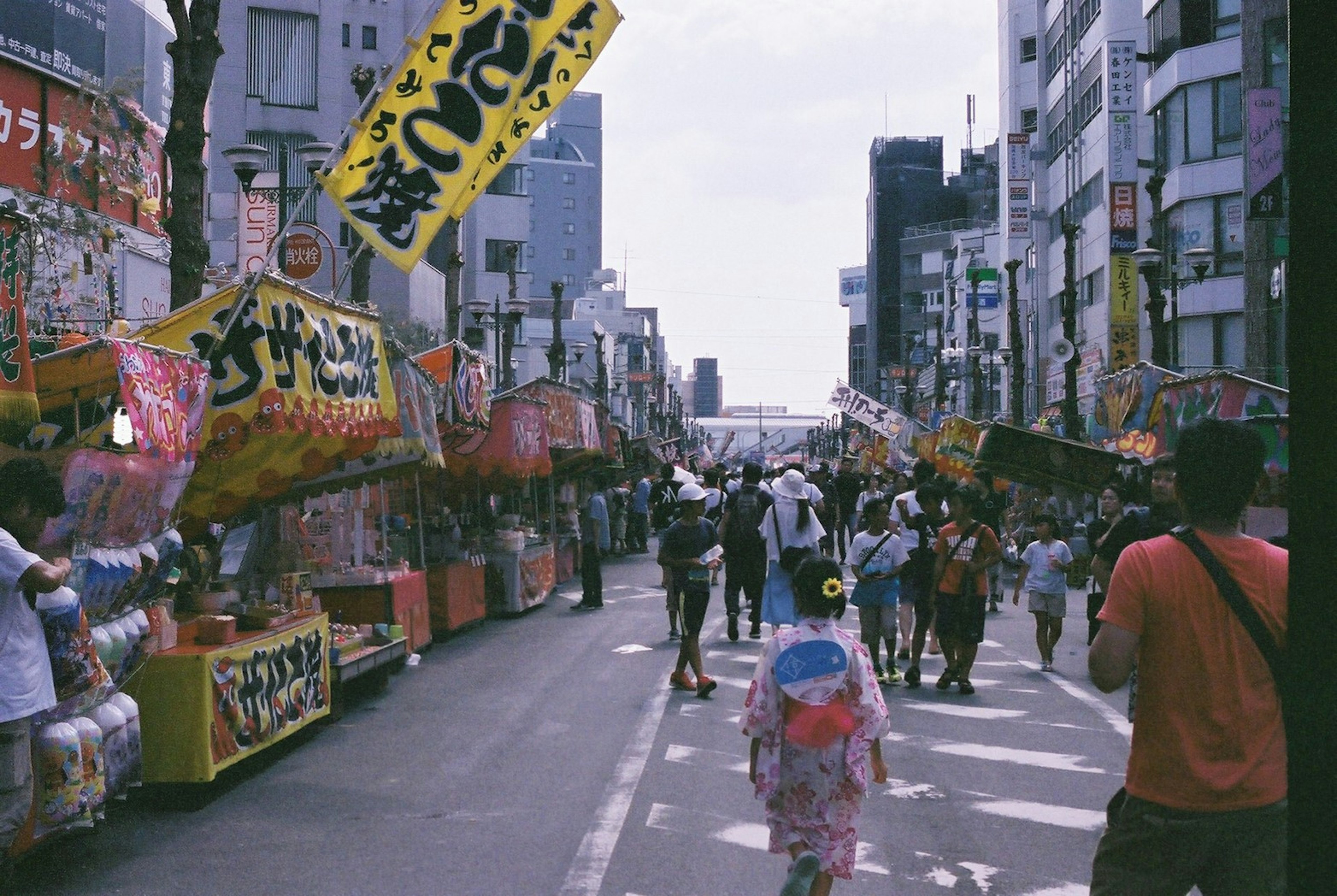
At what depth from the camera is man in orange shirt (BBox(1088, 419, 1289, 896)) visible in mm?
3781

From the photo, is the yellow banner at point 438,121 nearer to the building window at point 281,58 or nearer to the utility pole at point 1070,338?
the utility pole at point 1070,338

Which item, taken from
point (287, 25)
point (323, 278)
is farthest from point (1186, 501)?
point (287, 25)

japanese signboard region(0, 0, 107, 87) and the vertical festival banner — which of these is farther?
japanese signboard region(0, 0, 107, 87)

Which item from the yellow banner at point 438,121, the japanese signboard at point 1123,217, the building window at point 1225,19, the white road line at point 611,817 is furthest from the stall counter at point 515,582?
the building window at point 1225,19

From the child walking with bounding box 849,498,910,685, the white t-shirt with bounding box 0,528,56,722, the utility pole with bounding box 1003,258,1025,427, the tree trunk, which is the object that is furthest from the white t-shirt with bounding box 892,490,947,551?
the utility pole with bounding box 1003,258,1025,427


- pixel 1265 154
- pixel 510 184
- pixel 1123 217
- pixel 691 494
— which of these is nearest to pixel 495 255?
pixel 510 184

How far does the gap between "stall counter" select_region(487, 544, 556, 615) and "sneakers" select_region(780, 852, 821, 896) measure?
15349 millimetres

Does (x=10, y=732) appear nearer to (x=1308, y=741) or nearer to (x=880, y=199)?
(x=1308, y=741)

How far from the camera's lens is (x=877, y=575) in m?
12.6

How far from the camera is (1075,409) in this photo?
3152 cm

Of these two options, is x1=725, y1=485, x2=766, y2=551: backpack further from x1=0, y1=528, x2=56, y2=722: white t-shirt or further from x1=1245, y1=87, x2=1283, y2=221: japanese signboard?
x1=1245, y1=87, x2=1283, y2=221: japanese signboard

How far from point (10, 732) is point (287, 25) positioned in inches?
1918

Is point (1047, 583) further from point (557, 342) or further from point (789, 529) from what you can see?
point (557, 342)

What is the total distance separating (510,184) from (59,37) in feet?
162
